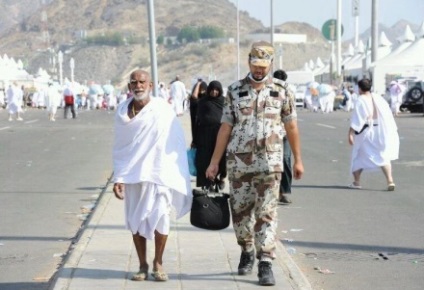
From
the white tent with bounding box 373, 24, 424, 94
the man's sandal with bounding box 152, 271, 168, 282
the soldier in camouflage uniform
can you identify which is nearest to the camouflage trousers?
the soldier in camouflage uniform

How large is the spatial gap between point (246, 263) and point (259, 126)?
3.64 ft

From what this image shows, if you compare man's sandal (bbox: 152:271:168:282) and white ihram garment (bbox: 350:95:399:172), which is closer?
man's sandal (bbox: 152:271:168:282)

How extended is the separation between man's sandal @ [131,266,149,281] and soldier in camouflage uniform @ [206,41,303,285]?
31.8 inches

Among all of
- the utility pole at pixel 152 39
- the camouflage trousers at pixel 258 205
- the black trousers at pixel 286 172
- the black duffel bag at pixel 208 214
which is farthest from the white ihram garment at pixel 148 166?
the utility pole at pixel 152 39

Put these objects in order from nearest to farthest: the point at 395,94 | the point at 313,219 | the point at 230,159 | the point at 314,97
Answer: the point at 230,159 < the point at 313,219 < the point at 395,94 < the point at 314,97

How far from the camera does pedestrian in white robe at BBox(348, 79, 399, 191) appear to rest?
611 inches

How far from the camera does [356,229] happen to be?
38.3 ft

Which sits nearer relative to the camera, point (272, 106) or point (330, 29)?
point (272, 106)

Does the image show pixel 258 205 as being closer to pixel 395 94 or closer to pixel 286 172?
pixel 286 172

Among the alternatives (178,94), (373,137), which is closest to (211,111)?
(373,137)

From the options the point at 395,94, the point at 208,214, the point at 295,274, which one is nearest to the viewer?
the point at 208,214

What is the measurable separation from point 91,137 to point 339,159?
11316mm

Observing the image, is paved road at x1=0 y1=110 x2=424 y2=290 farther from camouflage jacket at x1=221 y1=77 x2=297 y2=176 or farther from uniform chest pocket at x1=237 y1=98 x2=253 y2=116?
uniform chest pocket at x1=237 y1=98 x2=253 y2=116

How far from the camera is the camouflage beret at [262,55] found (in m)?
7.96
